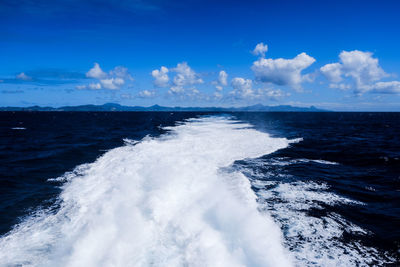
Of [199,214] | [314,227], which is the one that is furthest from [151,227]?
[314,227]

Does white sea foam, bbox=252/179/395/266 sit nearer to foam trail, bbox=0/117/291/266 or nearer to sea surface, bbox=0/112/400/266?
sea surface, bbox=0/112/400/266

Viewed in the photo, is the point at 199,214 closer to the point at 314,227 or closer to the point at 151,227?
the point at 151,227

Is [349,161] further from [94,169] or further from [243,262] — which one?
[94,169]

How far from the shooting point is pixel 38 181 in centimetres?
1170

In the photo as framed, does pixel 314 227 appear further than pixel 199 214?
No

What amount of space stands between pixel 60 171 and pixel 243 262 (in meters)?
12.2

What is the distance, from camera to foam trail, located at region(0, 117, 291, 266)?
5.48 m

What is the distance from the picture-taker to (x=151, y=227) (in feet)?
22.1

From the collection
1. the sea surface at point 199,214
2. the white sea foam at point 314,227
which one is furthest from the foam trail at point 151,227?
the white sea foam at point 314,227

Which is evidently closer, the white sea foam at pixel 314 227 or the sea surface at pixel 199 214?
the white sea foam at pixel 314 227

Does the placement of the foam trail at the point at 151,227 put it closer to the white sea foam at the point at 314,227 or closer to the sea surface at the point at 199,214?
the sea surface at the point at 199,214

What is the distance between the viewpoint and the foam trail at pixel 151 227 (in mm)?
5477

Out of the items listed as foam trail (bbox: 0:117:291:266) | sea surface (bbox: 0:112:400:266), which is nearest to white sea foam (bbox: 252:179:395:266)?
sea surface (bbox: 0:112:400:266)

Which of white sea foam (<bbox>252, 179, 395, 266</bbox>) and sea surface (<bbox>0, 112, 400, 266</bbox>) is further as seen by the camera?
sea surface (<bbox>0, 112, 400, 266</bbox>)
